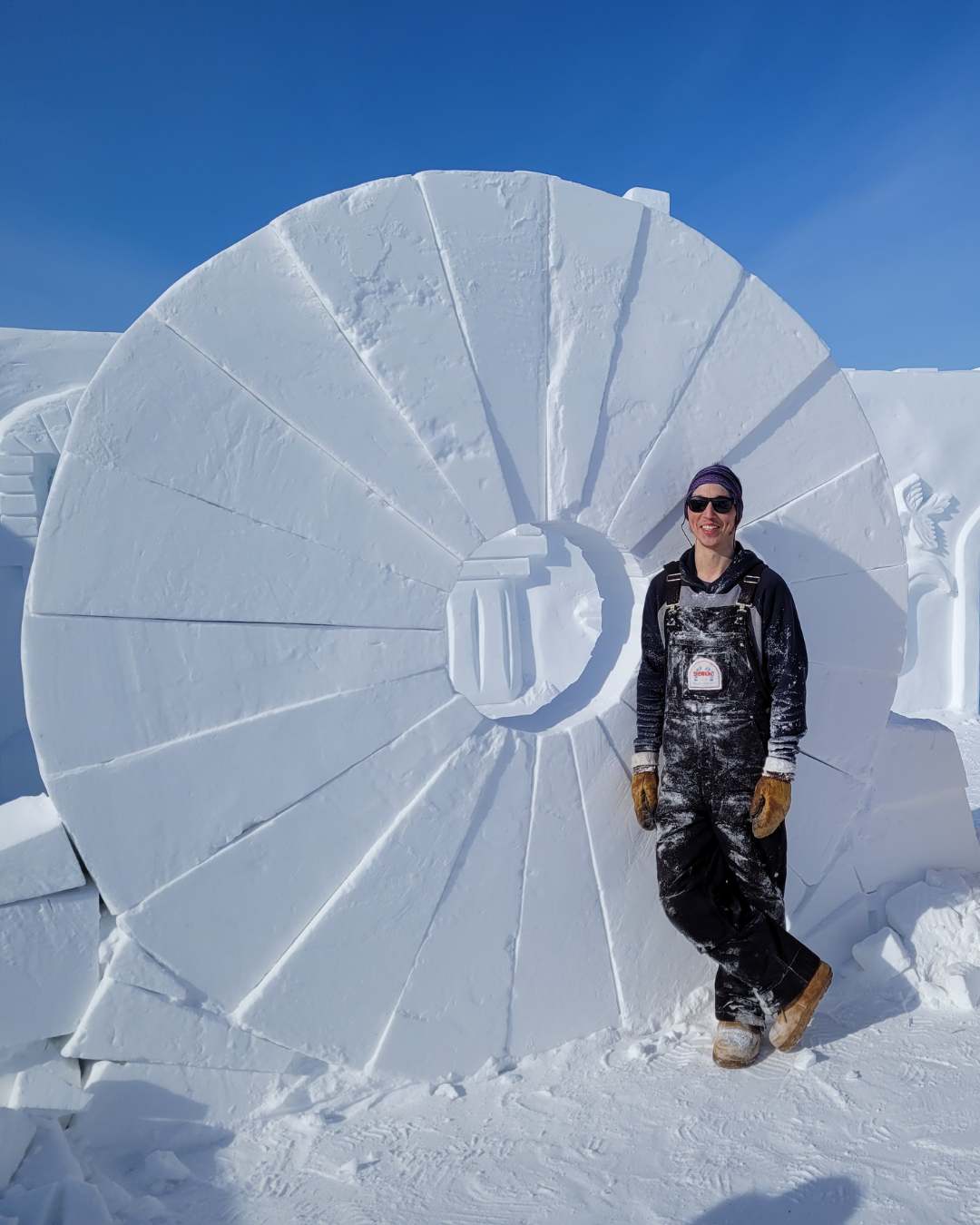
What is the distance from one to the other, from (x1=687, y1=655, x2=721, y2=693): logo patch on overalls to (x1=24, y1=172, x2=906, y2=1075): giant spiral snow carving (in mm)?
288

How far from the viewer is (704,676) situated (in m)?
2.55

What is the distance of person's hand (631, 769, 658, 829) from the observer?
2625 millimetres

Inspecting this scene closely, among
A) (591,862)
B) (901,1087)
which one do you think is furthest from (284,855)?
(901,1087)

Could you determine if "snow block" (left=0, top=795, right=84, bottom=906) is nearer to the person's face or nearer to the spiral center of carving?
the person's face

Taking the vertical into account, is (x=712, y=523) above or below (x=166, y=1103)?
above

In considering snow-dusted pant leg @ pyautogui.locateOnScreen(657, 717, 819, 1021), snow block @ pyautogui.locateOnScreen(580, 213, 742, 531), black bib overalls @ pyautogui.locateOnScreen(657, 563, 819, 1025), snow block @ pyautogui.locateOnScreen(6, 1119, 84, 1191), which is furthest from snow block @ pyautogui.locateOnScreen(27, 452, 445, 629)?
snow block @ pyautogui.locateOnScreen(6, 1119, 84, 1191)

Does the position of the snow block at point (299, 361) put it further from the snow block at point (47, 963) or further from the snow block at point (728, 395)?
the snow block at point (47, 963)

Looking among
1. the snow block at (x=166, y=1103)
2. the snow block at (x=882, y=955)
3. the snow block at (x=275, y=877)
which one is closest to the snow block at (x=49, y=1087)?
the snow block at (x=166, y=1103)

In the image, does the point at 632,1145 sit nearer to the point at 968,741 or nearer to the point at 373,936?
the point at 373,936

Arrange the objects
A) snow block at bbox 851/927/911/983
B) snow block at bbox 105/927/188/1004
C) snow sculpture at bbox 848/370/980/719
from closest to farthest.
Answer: snow block at bbox 105/927/188/1004
snow block at bbox 851/927/911/983
snow sculpture at bbox 848/370/980/719

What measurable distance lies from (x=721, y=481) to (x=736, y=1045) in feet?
5.29

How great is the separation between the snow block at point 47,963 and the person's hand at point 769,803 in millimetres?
1775

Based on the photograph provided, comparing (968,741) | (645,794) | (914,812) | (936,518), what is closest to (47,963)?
(645,794)

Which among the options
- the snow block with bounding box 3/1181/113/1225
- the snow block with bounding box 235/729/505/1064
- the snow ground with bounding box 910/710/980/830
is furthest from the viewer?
the snow ground with bounding box 910/710/980/830
